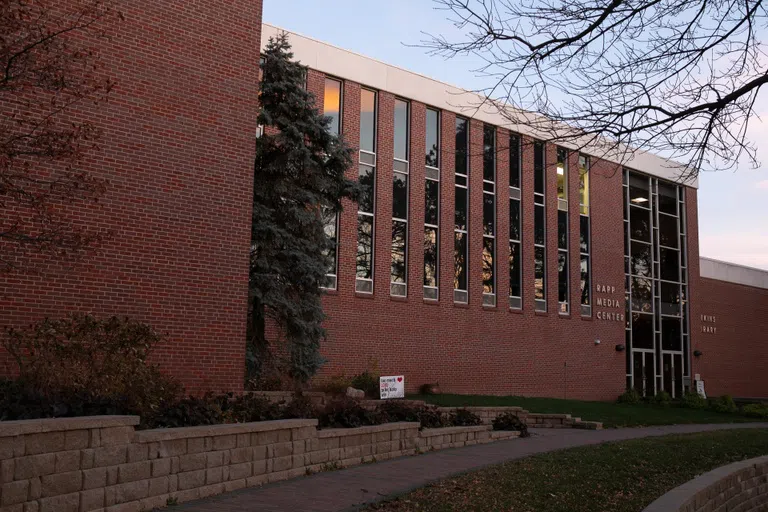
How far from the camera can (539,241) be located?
30.9 meters

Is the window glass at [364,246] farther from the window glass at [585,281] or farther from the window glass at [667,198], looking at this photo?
the window glass at [667,198]

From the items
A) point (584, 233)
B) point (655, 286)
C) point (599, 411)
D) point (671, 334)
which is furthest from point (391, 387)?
point (671, 334)

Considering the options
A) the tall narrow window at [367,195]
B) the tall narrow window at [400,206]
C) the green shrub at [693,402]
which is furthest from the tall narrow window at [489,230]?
the green shrub at [693,402]

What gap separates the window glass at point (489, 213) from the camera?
28859mm

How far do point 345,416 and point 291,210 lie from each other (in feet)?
25.0

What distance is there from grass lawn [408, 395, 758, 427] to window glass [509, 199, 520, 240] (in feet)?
22.2

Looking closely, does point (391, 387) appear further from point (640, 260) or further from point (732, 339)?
point (732, 339)

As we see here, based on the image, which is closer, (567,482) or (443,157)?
(567,482)

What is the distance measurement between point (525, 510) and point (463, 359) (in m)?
18.7

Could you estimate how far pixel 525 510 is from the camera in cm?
862

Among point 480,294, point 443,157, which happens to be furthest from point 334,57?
point 480,294

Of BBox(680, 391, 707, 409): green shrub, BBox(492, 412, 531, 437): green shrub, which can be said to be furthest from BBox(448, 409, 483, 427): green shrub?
BBox(680, 391, 707, 409): green shrub

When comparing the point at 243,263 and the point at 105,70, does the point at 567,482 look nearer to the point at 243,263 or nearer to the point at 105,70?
the point at 243,263

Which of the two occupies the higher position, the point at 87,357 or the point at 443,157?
the point at 443,157
